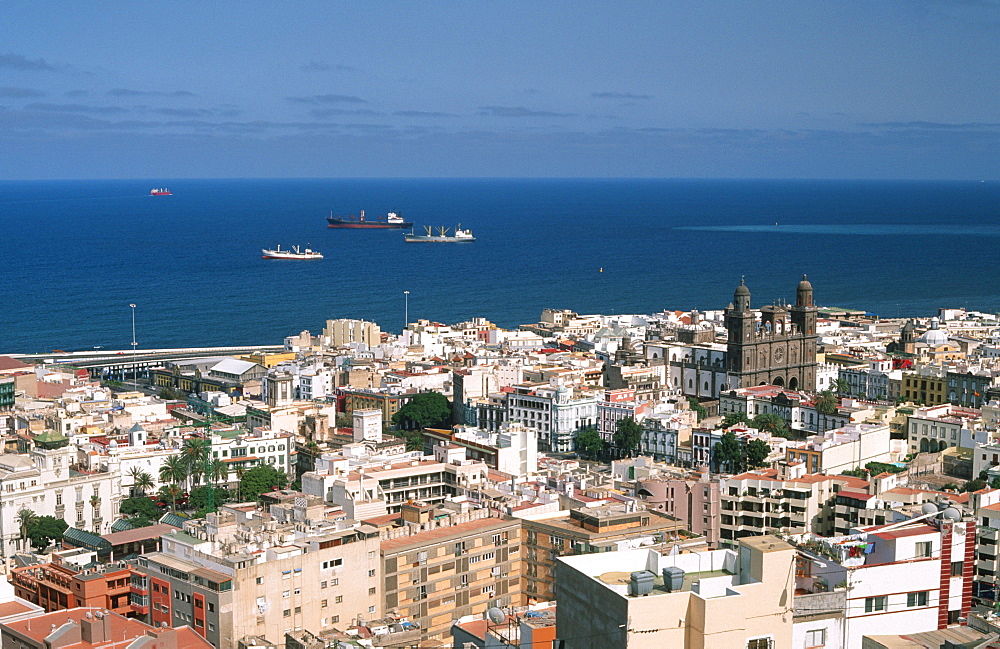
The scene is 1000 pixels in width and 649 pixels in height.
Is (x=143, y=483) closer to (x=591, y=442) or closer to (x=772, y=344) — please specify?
(x=591, y=442)

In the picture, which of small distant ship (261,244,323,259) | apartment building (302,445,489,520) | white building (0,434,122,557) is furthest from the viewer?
small distant ship (261,244,323,259)

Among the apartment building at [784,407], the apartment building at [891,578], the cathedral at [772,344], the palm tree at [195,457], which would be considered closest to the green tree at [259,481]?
the palm tree at [195,457]

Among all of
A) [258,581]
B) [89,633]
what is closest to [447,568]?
[258,581]

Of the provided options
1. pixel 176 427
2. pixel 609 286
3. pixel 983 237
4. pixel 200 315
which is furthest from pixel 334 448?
pixel 983 237

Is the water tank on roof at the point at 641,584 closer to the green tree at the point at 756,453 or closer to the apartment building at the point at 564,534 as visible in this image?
the apartment building at the point at 564,534

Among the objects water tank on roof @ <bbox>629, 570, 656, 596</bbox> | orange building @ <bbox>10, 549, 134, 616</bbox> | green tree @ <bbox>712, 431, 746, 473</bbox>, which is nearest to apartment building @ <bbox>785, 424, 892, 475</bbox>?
Answer: green tree @ <bbox>712, 431, 746, 473</bbox>

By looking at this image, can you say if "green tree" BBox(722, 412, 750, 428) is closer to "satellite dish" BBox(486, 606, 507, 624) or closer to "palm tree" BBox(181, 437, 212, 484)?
"palm tree" BBox(181, 437, 212, 484)

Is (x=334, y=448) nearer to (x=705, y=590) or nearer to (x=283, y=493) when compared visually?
Answer: (x=283, y=493)
